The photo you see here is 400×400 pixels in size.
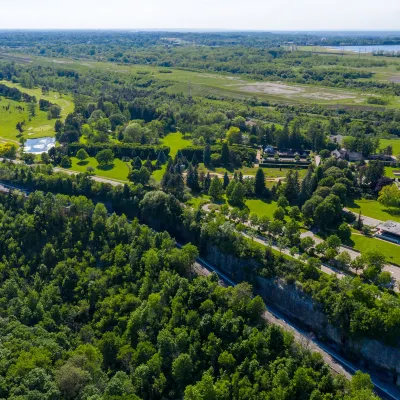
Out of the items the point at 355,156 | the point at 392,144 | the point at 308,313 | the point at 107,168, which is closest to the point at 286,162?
the point at 355,156

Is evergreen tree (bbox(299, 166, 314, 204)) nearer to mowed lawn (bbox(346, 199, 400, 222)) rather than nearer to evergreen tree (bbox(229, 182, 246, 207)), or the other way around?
mowed lawn (bbox(346, 199, 400, 222))

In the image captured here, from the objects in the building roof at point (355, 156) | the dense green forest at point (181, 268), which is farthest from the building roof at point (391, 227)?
the building roof at point (355, 156)

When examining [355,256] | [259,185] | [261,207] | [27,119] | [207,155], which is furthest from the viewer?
[27,119]

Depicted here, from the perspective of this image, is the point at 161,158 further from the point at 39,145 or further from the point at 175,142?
the point at 39,145

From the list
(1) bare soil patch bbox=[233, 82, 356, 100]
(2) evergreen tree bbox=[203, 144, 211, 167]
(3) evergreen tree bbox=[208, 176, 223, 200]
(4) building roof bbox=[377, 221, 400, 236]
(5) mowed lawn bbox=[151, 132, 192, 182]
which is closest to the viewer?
(4) building roof bbox=[377, 221, 400, 236]

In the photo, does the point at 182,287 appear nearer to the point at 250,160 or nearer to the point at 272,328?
the point at 272,328

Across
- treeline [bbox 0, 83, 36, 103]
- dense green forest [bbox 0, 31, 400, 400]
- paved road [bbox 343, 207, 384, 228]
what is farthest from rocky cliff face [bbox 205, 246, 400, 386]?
treeline [bbox 0, 83, 36, 103]

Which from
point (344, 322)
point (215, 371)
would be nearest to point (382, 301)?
point (344, 322)

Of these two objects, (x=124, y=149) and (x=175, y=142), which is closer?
(x=124, y=149)
